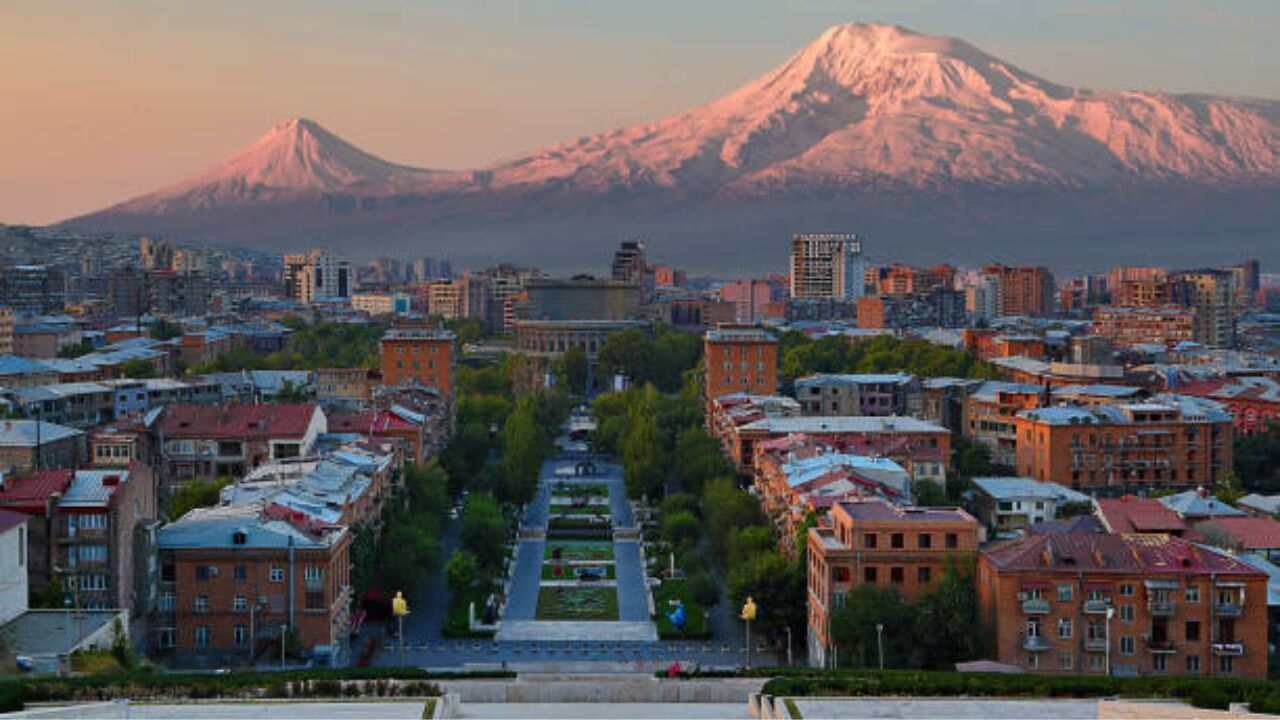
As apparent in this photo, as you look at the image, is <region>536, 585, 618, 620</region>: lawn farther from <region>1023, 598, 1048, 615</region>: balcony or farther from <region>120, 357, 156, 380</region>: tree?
<region>120, 357, 156, 380</region>: tree

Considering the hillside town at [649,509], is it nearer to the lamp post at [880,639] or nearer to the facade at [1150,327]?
the lamp post at [880,639]

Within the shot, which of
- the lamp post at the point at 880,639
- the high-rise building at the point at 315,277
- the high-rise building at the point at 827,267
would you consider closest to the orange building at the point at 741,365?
the lamp post at the point at 880,639

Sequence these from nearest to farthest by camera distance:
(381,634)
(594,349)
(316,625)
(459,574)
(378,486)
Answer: (316,625) → (381,634) → (459,574) → (378,486) → (594,349)

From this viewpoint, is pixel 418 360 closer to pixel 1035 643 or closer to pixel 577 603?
pixel 577 603

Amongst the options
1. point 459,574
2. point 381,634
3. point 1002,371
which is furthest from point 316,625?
point 1002,371

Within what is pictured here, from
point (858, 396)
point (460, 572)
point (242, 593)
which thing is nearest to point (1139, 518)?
point (460, 572)

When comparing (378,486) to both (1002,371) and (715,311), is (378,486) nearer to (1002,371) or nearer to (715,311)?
(1002,371)
